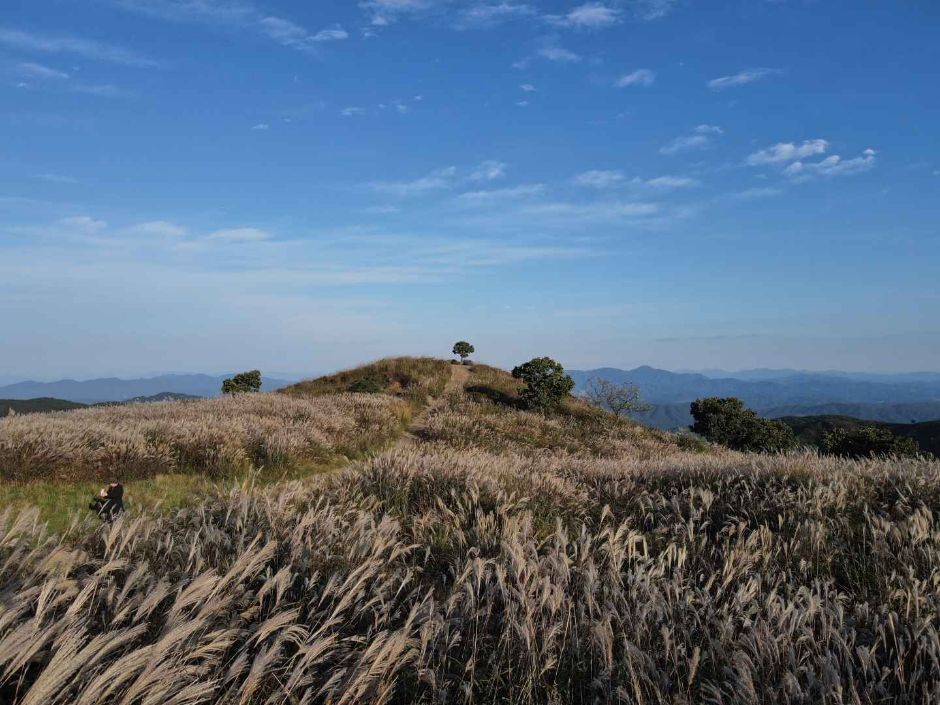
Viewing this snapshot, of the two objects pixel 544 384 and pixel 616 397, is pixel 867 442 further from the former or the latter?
pixel 544 384

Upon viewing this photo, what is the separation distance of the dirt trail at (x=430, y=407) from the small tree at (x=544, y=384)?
15.7 feet

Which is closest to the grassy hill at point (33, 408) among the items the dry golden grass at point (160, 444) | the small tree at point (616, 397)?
the dry golden grass at point (160, 444)

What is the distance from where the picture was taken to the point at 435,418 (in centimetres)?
2405

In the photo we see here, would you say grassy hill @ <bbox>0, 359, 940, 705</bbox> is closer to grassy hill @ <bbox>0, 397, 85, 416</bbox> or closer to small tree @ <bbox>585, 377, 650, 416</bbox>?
grassy hill @ <bbox>0, 397, 85, 416</bbox>

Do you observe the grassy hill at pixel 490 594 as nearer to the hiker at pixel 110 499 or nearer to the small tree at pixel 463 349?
the hiker at pixel 110 499

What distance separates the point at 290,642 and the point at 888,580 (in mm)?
4196

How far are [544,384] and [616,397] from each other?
1157 cm

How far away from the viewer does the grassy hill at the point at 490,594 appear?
2.35 m

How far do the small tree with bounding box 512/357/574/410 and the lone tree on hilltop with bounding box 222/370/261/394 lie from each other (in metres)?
20.1

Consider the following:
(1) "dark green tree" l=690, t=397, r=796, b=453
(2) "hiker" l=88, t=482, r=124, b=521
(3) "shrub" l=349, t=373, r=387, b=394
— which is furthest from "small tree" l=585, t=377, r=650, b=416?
(2) "hiker" l=88, t=482, r=124, b=521

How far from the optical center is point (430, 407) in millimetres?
28906

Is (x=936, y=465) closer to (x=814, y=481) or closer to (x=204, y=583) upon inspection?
(x=814, y=481)

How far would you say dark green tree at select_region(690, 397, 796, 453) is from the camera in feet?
144

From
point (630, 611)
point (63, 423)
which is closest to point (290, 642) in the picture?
point (630, 611)
